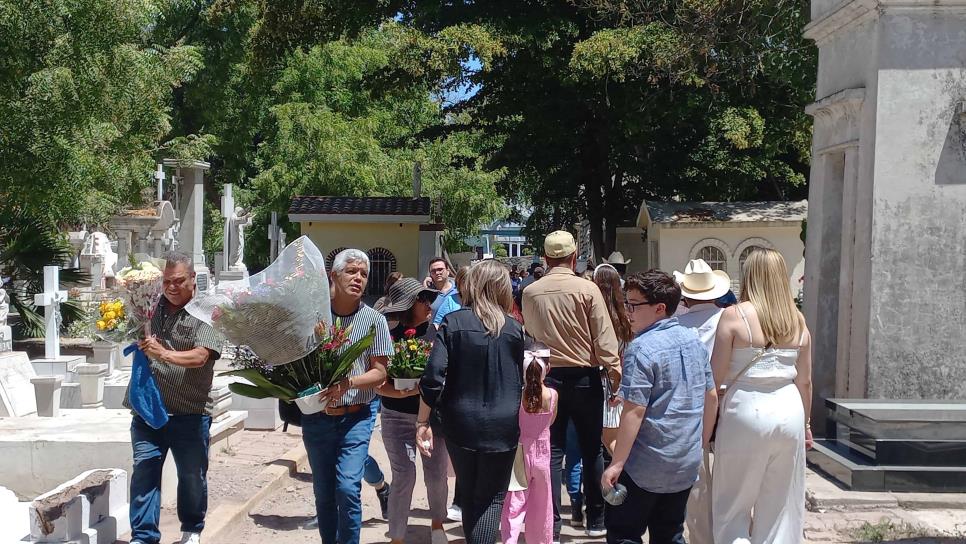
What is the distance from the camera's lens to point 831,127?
360 inches

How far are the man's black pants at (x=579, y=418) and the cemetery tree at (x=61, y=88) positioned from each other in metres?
9.49

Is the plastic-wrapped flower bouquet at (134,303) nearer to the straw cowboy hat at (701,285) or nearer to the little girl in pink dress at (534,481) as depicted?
the little girl in pink dress at (534,481)

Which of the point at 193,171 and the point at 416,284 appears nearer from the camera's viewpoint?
the point at 416,284

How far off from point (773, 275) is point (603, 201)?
61.3 ft

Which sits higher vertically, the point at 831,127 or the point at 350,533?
the point at 831,127

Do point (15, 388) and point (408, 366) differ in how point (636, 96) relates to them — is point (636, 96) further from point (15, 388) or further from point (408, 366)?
point (408, 366)

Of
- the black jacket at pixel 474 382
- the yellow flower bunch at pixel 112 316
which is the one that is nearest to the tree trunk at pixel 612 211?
the yellow flower bunch at pixel 112 316

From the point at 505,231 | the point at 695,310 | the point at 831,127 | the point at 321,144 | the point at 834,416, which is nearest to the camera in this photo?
the point at 695,310

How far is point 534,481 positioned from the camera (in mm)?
5488

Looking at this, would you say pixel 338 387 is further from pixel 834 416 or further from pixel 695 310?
pixel 834 416

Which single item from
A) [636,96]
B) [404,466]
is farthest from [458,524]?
[636,96]

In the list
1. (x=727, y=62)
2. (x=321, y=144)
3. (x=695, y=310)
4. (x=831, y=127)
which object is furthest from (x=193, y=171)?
(x=695, y=310)

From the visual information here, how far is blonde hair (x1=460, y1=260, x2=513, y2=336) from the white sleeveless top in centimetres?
119

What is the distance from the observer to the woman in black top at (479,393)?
489cm
